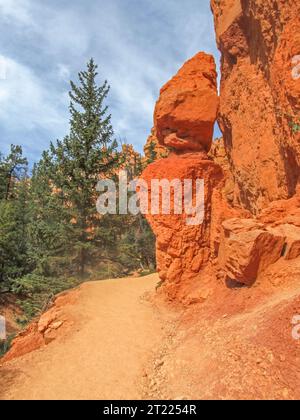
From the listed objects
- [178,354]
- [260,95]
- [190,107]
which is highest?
[260,95]

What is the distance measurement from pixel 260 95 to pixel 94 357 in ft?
36.9

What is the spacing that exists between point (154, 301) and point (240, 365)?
615 centimetres

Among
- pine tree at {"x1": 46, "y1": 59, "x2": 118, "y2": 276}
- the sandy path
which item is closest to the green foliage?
pine tree at {"x1": 46, "y1": 59, "x2": 118, "y2": 276}

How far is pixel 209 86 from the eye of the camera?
11.6m

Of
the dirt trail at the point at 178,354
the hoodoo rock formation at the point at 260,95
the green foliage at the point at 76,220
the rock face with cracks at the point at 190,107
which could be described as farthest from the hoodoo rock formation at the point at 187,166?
the green foliage at the point at 76,220

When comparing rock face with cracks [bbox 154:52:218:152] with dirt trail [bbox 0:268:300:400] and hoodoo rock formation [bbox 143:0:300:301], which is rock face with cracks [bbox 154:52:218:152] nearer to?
hoodoo rock formation [bbox 143:0:300:301]

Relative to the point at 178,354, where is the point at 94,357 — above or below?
below

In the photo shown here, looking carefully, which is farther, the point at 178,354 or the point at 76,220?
the point at 76,220

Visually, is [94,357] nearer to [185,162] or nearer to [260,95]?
[185,162]

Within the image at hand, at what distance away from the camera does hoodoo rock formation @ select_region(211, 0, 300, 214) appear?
8.80 m

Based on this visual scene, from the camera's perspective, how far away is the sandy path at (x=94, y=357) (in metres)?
5.91

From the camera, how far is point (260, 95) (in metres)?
11.8

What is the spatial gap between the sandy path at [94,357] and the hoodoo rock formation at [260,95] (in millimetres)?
6684

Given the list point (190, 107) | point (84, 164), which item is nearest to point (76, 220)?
point (84, 164)
